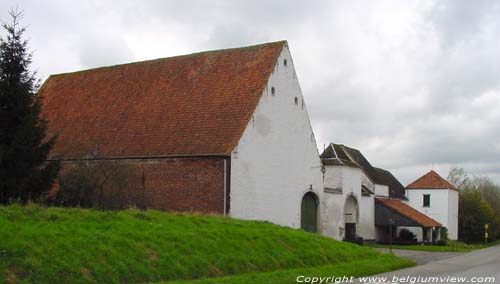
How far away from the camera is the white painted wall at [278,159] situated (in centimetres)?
2814

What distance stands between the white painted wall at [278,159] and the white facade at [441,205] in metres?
31.1

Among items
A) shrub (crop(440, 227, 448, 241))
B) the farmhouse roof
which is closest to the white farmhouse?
the farmhouse roof

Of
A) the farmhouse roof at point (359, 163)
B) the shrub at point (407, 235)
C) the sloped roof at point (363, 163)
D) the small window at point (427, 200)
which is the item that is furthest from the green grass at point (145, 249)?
the small window at point (427, 200)

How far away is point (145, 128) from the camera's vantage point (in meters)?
30.8

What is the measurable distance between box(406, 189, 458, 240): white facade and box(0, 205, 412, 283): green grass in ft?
136

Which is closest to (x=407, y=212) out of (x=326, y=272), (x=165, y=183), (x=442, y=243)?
(x=442, y=243)

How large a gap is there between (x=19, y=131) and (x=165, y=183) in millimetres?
8940

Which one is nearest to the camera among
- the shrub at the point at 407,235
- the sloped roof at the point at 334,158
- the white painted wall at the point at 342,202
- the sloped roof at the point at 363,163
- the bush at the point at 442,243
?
the white painted wall at the point at 342,202

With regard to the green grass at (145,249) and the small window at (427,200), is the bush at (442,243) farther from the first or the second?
the green grass at (145,249)

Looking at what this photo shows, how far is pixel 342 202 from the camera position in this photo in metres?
37.3

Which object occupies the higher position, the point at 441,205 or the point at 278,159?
the point at 278,159

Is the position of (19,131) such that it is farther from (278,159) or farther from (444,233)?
(444,233)

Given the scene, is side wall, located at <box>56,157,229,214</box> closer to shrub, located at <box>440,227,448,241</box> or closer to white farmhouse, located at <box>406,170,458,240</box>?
shrub, located at <box>440,227,448,241</box>

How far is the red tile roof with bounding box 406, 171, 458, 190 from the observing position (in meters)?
62.4
